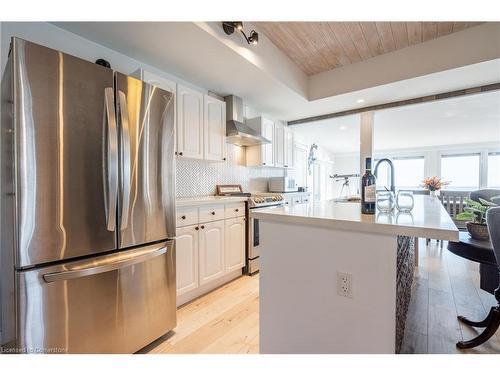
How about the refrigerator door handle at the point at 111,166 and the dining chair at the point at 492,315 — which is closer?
the dining chair at the point at 492,315

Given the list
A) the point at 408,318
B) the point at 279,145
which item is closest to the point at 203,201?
the point at 408,318

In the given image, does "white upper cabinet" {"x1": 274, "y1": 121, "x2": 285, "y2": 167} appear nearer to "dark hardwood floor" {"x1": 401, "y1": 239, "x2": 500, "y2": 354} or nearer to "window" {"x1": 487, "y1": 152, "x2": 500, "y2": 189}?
"dark hardwood floor" {"x1": 401, "y1": 239, "x2": 500, "y2": 354}

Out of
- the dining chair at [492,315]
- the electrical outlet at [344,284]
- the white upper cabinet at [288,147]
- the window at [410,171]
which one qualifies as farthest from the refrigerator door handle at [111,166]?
the window at [410,171]

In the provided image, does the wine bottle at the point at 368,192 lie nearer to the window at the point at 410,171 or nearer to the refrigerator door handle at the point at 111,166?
the refrigerator door handle at the point at 111,166

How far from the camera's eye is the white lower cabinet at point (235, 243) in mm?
2614

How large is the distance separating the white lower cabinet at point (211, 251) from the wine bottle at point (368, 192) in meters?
1.55

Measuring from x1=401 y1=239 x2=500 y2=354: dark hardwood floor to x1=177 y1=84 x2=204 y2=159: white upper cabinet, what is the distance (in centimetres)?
232

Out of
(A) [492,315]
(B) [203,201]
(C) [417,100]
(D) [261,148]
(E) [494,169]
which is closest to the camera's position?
(A) [492,315]

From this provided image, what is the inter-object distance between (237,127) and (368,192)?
2.04 metres

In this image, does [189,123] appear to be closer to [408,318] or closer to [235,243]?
[235,243]

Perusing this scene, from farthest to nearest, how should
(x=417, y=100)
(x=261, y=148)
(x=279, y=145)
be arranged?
(x=279, y=145)
(x=261, y=148)
(x=417, y=100)

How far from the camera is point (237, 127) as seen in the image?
2.93 meters
